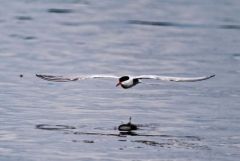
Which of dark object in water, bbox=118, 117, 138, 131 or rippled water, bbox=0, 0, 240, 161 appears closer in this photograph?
rippled water, bbox=0, 0, 240, 161

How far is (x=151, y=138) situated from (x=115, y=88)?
18.2ft

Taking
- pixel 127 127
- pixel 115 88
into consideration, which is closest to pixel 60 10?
pixel 115 88

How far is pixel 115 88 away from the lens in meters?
26.6

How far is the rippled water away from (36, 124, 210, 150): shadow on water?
0.7 inches

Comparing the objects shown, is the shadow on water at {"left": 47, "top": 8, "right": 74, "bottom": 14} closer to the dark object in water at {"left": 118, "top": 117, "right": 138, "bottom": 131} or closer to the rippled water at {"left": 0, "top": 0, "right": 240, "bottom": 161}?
the rippled water at {"left": 0, "top": 0, "right": 240, "bottom": 161}

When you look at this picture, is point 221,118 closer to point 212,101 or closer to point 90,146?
point 212,101

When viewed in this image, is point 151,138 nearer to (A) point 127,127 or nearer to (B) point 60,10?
(A) point 127,127

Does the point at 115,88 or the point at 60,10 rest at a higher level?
the point at 115,88

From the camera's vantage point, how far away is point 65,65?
3003cm

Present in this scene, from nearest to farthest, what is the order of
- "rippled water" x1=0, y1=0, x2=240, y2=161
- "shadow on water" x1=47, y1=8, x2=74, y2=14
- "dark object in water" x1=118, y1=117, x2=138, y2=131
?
"rippled water" x1=0, y1=0, x2=240, y2=161 < "dark object in water" x1=118, y1=117, x2=138, y2=131 < "shadow on water" x1=47, y1=8, x2=74, y2=14

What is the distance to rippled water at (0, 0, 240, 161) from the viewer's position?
20625 mm

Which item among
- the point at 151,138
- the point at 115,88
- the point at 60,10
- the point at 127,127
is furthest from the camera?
the point at 60,10

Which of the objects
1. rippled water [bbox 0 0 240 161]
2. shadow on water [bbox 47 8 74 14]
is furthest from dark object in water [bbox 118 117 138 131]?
shadow on water [bbox 47 8 74 14]

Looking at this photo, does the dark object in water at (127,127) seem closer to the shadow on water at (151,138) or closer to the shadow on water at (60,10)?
the shadow on water at (151,138)
